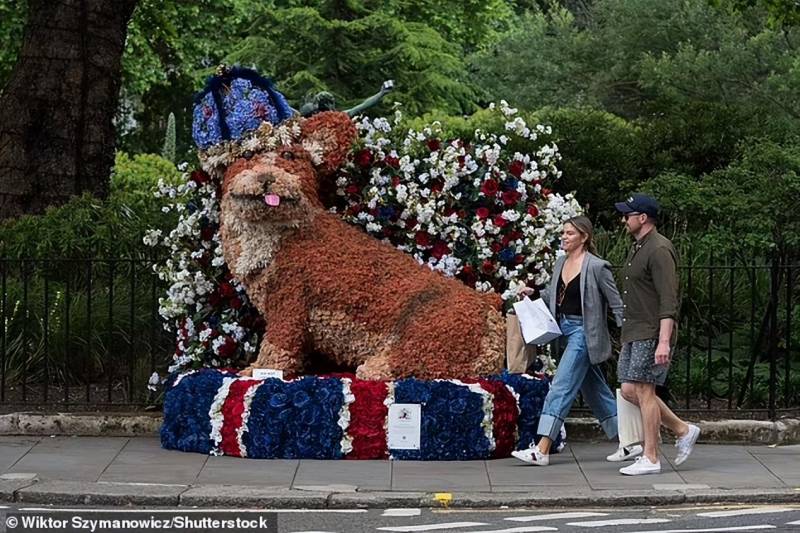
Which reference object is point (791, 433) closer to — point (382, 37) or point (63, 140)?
point (63, 140)

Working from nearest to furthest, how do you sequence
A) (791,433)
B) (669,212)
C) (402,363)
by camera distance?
(402,363) < (791,433) < (669,212)

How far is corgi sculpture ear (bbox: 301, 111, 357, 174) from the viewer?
11.0m

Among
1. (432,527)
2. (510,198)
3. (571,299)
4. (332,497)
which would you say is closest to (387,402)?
(332,497)

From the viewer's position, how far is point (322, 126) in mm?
11016

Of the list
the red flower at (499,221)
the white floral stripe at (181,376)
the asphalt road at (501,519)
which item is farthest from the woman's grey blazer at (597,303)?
the white floral stripe at (181,376)

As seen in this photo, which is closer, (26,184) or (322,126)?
(322,126)

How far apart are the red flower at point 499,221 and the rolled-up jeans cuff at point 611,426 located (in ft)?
5.74

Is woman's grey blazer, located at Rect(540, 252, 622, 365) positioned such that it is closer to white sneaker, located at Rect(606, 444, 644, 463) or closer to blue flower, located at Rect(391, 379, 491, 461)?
white sneaker, located at Rect(606, 444, 644, 463)

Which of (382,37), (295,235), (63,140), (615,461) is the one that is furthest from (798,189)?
(382,37)

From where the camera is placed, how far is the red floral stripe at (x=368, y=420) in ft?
33.9

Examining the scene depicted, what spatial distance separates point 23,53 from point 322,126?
486 cm

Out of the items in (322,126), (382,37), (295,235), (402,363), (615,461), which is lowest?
(615,461)

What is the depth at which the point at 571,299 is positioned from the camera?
405 inches

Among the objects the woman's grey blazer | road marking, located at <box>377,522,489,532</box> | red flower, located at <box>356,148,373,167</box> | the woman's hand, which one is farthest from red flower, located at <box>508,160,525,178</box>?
road marking, located at <box>377,522,489,532</box>
